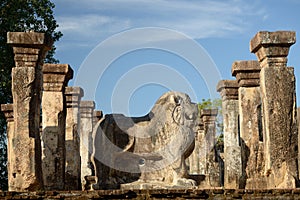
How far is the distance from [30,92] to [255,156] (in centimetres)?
470

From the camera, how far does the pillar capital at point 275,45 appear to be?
9.01m

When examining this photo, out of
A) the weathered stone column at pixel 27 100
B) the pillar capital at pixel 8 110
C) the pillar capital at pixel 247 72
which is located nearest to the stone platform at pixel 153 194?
the weathered stone column at pixel 27 100

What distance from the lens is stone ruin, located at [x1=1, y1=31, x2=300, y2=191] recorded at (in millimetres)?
8866

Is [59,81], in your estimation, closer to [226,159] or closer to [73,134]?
[73,134]

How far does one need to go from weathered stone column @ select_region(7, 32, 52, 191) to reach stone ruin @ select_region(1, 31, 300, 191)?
14mm

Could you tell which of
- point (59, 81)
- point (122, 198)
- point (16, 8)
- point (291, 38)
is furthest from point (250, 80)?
point (16, 8)

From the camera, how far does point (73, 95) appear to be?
45.3 feet

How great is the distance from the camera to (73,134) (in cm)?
1320

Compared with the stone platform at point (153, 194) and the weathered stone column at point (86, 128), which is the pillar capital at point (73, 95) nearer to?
the weathered stone column at point (86, 128)

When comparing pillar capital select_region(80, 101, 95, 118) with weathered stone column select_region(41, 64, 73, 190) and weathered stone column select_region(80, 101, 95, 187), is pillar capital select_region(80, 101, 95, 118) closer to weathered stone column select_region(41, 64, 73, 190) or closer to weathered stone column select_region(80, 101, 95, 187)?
weathered stone column select_region(80, 101, 95, 187)

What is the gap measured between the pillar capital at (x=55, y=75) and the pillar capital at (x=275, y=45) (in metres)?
3.71

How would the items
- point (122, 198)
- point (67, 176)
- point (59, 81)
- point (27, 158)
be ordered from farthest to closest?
point (67, 176) → point (59, 81) → point (27, 158) → point (122, 198)

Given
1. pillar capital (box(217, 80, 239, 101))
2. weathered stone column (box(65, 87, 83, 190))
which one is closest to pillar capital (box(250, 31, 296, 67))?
pillar capital (box(217, 80, 239, 101))

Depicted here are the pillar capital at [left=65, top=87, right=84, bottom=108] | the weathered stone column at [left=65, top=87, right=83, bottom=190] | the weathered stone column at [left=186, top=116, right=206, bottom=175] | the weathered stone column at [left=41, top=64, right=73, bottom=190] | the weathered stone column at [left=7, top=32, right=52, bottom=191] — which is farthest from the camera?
the weathered stone column at [left=186, top=116, right=206, bottom=175]
